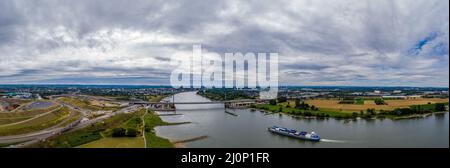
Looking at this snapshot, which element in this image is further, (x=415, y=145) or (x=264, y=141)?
(x=264, y=141)

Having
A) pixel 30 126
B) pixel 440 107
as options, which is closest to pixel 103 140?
pixel 30 126

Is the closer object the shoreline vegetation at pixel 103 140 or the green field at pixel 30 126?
the shoreline vegetation at pixel 103 140

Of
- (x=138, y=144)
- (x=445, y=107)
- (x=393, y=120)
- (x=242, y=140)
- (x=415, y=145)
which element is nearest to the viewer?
(x=415, y=145)

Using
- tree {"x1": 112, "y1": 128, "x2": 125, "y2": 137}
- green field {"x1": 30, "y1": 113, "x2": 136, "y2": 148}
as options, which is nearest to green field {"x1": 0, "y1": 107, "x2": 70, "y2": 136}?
green field {"x1": 30, "y1": 113, "x2": 136, "y2": 148}

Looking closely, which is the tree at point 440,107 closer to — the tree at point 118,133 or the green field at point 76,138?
the tree at point 118,133

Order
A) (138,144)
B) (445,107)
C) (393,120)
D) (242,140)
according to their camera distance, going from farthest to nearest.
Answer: (445,107), (393,120), (242,140), (138,144)

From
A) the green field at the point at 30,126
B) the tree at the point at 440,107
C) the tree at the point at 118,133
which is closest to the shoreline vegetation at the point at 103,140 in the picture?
the tree at the point at 118,133

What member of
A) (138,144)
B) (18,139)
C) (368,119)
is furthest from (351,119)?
(18,139)

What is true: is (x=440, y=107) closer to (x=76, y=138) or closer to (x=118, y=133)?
(x=118, y=133)

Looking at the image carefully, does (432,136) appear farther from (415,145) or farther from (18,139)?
(18,139)

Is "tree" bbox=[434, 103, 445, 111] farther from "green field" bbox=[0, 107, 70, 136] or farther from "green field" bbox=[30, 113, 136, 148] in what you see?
"green field" bbox=[0, 107, 70, 136]

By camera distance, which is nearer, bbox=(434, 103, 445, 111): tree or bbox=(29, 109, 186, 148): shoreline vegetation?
bbox=(29, 109, 186, 148): shoreline vegetation
